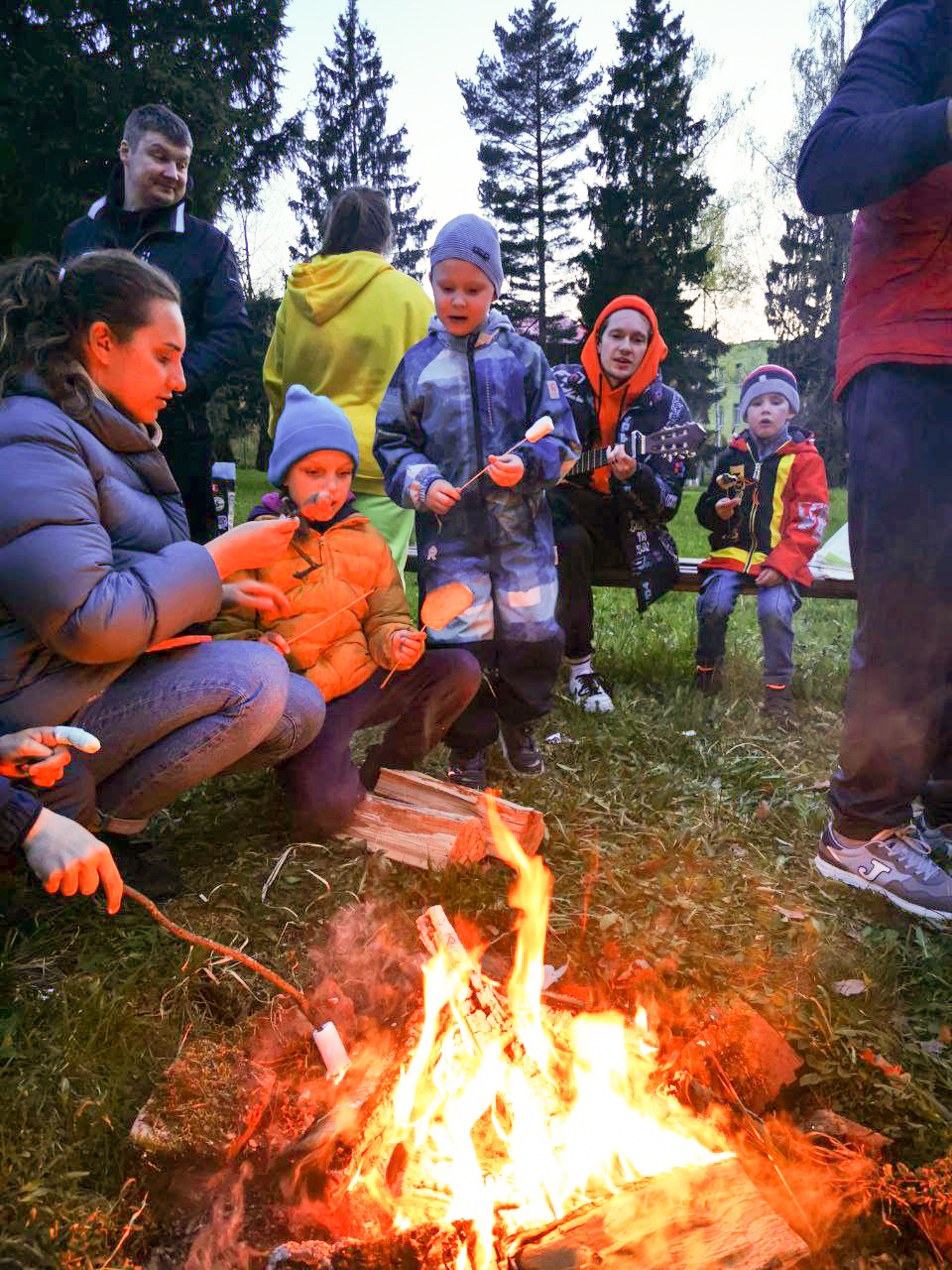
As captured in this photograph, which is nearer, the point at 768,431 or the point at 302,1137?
the point at 302,1137

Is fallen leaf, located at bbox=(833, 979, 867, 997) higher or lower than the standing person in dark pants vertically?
lower

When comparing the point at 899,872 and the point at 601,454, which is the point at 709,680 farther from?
the point at 899,872

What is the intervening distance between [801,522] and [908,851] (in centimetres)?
238

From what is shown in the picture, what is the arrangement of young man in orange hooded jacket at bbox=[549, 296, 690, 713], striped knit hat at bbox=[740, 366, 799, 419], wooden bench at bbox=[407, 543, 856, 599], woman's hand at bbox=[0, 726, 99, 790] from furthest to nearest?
striped knit hat at bbox=[740, 366, 799, 419] < wooden bench at bbox=[407, 543, 856, 599] < young man in orange hooded jacket at bbox=[549, 296, 690, 713] < woman's hand at bbox=[0, 726, 99, 790]

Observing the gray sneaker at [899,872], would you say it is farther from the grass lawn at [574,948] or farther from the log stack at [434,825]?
the log stack at [434,825]

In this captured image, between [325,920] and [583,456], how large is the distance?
2.88 metres

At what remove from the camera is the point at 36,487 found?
2.03 metres

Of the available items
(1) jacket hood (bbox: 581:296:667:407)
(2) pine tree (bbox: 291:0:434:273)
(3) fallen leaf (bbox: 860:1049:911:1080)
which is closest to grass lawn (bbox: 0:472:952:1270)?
(3) fallen leaf (bbox: 860:1049:911:1080)

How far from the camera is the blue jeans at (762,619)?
4434 mm

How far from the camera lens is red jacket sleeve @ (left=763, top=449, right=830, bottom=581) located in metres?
4.58

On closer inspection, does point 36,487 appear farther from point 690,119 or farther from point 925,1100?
point 690,119

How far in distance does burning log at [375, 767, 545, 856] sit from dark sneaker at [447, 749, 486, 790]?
1.51 feet

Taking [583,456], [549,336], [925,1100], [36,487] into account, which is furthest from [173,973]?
[549,336]

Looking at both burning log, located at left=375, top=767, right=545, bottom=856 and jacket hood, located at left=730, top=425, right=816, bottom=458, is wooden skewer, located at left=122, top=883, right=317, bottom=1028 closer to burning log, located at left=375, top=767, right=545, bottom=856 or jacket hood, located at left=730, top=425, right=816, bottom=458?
burning log, located at left=375, top=767, right=545, bottom=856
